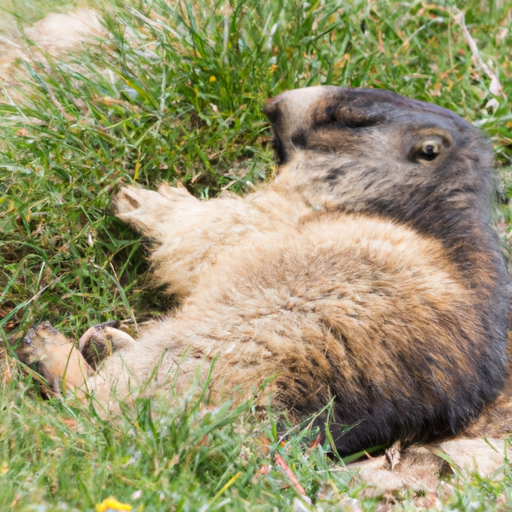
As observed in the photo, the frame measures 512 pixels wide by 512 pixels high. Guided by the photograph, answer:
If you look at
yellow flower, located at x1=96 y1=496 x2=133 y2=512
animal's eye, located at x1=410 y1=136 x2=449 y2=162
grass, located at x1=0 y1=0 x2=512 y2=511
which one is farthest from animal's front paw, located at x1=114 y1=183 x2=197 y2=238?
yellow flower, located at x1=96 y1=496 x2=133 y2=512

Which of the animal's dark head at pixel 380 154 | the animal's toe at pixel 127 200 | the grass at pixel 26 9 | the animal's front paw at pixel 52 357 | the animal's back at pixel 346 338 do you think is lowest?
the animal's front paw at pixel 52 357

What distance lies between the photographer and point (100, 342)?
3521 millimetres

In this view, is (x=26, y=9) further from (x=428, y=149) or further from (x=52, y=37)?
(x=428, y=149)

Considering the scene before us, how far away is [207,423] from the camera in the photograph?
2545mm

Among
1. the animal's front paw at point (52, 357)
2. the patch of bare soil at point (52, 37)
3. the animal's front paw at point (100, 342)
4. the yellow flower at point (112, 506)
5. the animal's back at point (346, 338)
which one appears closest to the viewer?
the yellow flower at point (112, 506)

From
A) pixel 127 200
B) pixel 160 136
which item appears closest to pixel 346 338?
pixel 127 200

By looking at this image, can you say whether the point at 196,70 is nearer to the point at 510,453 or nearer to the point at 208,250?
the point at 208,250

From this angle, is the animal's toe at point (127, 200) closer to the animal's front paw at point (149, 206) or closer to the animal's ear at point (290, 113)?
the animal's front paw at point (149, 206)

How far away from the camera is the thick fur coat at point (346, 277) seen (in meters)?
3.07

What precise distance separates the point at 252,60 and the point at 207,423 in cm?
292

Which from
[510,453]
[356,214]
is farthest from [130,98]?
[510,453]

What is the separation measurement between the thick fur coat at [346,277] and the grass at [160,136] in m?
0.28

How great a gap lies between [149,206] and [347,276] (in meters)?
1.41

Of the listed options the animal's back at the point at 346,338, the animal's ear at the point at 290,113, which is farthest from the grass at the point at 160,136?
the animal's ear at the point at 290,113
